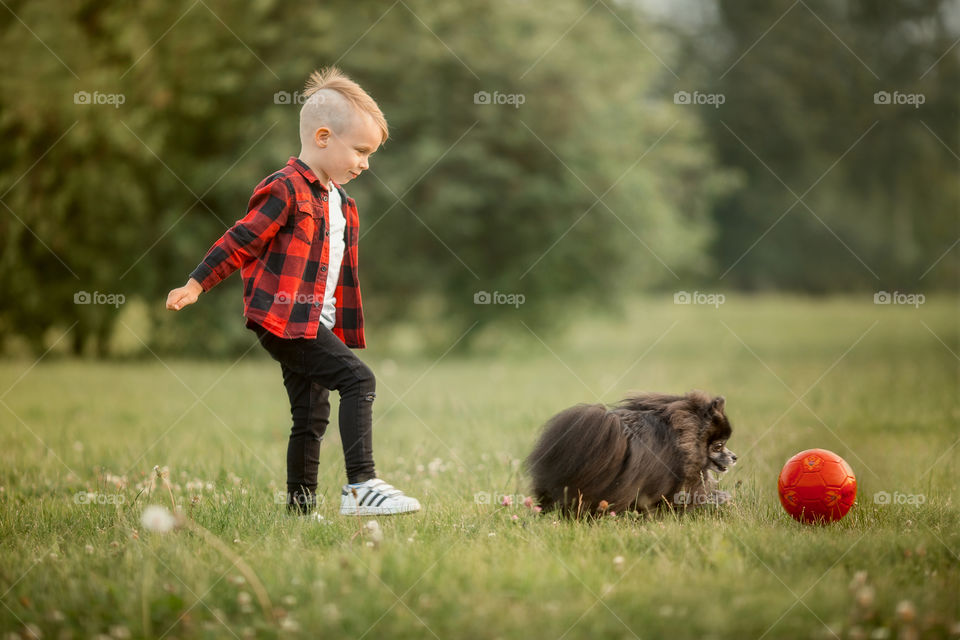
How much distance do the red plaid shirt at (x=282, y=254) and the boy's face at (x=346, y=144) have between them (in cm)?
10

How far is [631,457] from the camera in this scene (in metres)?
3.71

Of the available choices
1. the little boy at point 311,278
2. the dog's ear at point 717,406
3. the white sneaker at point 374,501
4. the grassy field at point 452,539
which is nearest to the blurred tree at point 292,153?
the grassy field at point 452,539

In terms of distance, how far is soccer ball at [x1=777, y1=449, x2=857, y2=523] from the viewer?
3.74 m

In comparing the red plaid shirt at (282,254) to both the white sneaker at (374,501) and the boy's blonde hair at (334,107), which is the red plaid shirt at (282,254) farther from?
the white sneaker at (374,501)

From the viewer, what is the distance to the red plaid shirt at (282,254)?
11.8 ft

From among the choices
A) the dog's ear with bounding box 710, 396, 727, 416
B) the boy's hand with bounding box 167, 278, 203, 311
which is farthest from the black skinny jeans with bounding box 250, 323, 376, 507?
the dog's ear with bounding box 710, 396, 727, 416

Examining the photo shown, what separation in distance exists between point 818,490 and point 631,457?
2.86 feet

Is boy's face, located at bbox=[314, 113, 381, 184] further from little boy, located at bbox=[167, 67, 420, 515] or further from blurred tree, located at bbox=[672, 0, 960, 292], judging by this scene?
blurred tree, located at bbox=[672, 0, 960, 292]

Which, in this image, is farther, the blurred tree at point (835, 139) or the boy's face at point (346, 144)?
the blurred tree at point (835, 139)

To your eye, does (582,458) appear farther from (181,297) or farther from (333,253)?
(181,297)

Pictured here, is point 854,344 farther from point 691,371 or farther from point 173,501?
point 173,501

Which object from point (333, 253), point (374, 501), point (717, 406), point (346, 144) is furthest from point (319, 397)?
point (717, 406)

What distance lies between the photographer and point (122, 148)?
38.6 ft

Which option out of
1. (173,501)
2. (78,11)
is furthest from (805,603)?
(78,11)
